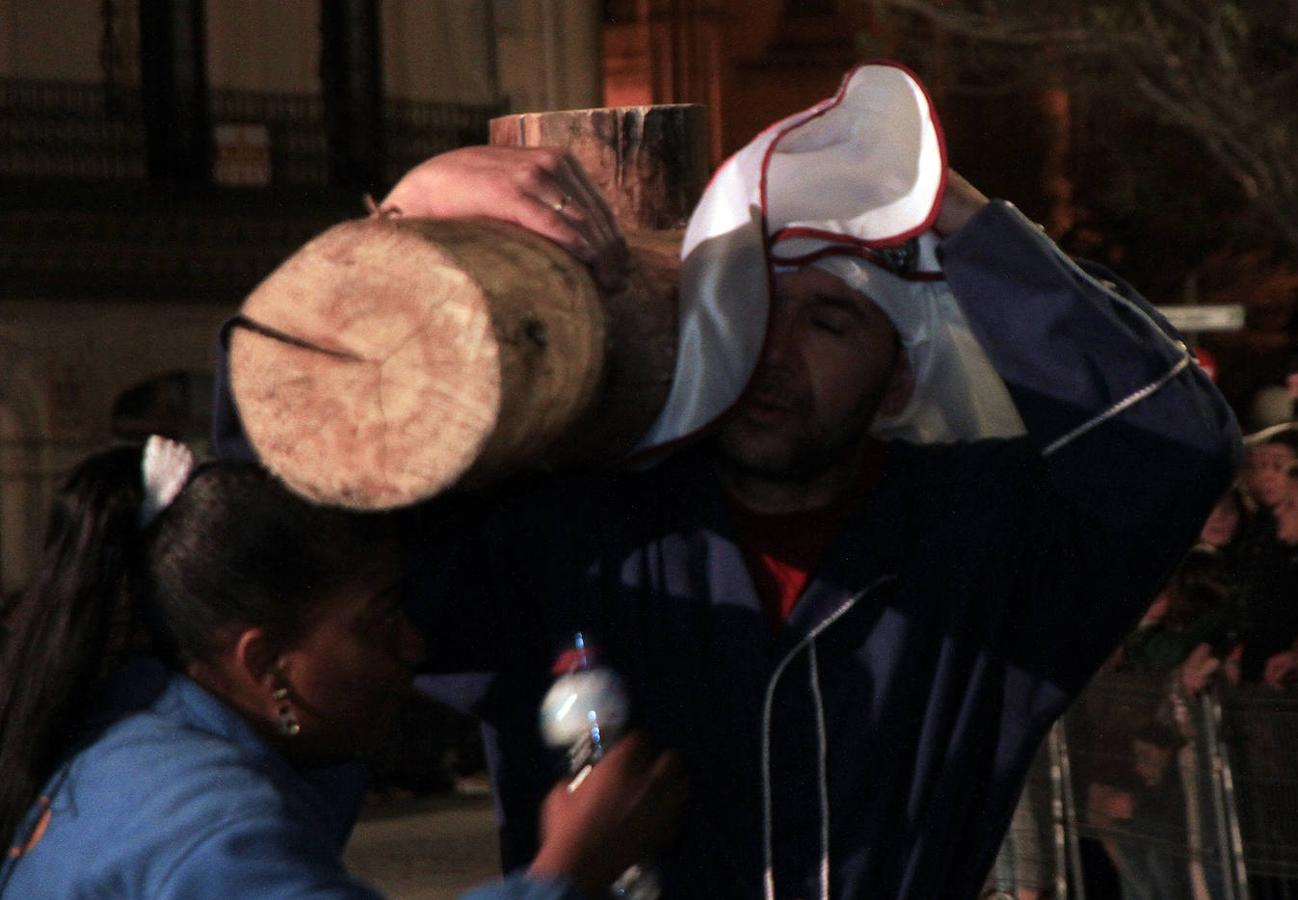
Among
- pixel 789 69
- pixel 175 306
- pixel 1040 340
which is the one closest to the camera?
pixel 1040 340

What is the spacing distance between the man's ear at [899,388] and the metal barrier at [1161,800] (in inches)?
118

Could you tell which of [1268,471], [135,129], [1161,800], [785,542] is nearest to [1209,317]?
[1268,471]

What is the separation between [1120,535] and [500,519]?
0.88m

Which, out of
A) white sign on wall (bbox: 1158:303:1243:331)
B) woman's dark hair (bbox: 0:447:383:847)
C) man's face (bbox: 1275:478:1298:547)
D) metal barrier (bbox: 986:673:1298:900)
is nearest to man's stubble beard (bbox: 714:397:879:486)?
woman's dark hair (bbox: 0:447:383:847)

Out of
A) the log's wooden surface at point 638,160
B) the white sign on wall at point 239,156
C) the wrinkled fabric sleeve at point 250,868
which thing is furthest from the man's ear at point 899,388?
the white sign on wall at point 239,156

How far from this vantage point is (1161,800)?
659 cm

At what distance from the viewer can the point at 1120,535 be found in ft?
11.2

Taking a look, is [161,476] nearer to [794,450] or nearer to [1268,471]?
[794,450]

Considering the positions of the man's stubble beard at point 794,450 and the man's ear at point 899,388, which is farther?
the man's ear at point 899,388

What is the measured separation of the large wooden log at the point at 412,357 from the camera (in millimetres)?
2842

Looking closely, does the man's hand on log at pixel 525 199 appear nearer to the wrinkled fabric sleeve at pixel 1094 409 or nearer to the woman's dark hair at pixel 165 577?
the woman's dark hair at pixel 165 577

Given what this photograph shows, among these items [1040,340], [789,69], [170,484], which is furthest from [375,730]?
[789,69]

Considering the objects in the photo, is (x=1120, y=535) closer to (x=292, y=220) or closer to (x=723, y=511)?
(x=723, y=511)

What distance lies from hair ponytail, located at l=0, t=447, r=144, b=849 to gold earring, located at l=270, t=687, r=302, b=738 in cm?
22
